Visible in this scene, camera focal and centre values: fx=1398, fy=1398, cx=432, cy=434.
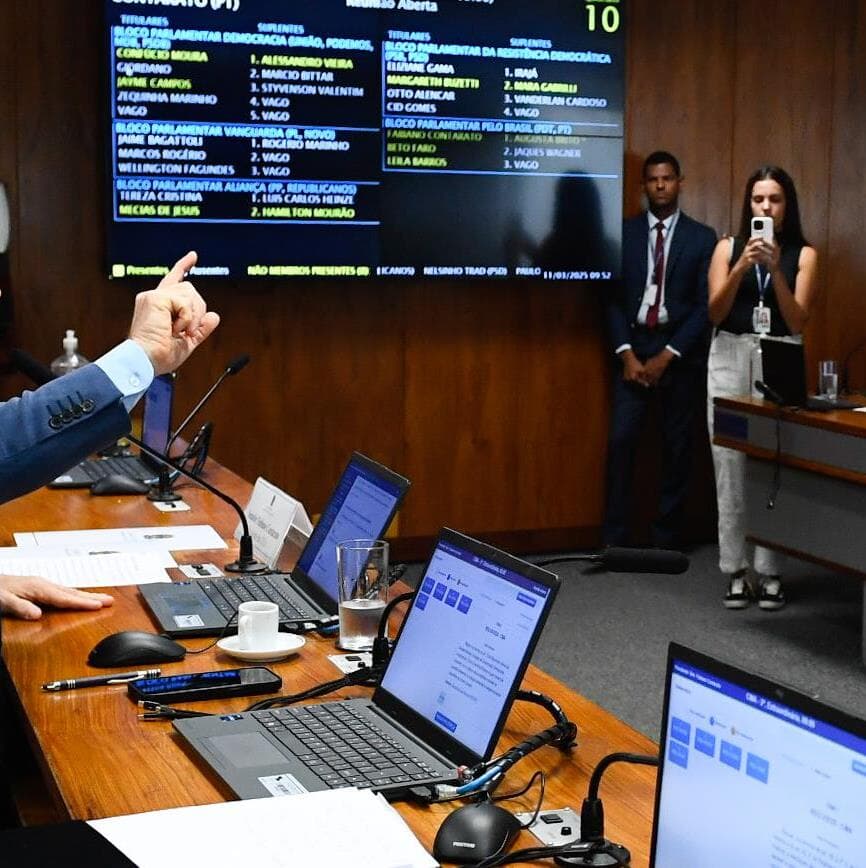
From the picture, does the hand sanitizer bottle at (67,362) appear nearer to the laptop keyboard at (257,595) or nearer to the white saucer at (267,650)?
the laptop keyboard at (257,595)

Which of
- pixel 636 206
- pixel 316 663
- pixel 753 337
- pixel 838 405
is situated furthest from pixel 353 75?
pixel 316 663

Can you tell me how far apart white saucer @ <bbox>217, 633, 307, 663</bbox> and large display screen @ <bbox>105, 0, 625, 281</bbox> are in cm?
340

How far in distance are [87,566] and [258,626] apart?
2.50 feet

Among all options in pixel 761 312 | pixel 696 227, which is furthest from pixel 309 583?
pixel 696 227

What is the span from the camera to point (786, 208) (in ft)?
17.8

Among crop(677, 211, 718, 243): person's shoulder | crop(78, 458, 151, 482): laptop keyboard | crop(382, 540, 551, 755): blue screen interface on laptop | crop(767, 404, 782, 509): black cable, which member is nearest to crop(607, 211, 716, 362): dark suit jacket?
crop(677, 211, 718, 243): person's shoulder

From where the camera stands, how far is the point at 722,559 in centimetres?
538

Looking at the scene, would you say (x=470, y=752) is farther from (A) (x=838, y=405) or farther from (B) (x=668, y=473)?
(B) (x=668, y=473)

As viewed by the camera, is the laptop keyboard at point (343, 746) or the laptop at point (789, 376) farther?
the laptop at point (789, 376)

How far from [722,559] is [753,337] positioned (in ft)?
2.87

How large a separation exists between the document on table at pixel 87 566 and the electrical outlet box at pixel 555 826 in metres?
1.32

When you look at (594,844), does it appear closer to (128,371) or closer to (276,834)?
(276,834)

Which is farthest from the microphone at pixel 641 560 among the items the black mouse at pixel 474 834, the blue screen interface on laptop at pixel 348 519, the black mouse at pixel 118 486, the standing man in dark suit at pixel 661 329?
the standing man in dark suit at pixel 661 329

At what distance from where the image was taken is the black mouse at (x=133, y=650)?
2119 mm
